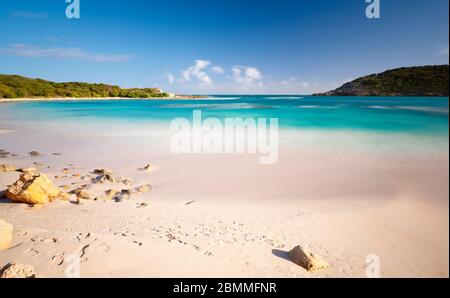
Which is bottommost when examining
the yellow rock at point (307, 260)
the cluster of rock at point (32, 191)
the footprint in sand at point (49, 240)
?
the yellow rock at point (307, 260)

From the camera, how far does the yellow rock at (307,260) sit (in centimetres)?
301

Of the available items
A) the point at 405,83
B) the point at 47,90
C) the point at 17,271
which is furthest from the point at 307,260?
the point at 47,90

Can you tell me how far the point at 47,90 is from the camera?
62.2 metres

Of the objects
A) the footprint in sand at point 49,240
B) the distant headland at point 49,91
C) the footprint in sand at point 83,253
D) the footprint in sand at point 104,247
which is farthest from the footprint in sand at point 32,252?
the distant headland at point 49,91

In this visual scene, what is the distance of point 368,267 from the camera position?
10.4 feet

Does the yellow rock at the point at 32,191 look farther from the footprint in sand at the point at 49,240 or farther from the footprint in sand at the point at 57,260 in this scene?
the footprint in sand at the point at 57,260

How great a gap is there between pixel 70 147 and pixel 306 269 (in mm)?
10444

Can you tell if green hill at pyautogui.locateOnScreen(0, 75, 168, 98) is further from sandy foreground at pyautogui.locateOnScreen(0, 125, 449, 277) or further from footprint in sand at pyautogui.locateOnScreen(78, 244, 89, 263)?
footprint in sand at pyautogui.locateOnScreen(78, 244, 89, 263)

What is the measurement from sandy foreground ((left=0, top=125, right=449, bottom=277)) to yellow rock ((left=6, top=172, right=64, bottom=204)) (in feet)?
0.53

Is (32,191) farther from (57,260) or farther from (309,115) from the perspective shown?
(309,115)

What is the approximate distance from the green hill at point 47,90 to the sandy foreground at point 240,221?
62.3 m

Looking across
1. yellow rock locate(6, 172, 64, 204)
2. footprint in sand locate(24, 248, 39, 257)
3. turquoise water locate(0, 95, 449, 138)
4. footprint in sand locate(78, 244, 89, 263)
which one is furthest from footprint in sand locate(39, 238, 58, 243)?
turquoise water locate(0, 95, 449, 138)

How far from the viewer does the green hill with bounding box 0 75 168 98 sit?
54.2 m

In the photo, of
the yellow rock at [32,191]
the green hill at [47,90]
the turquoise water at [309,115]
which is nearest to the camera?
the yellow rock at [32,191]
